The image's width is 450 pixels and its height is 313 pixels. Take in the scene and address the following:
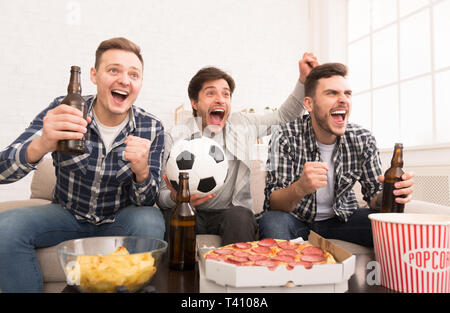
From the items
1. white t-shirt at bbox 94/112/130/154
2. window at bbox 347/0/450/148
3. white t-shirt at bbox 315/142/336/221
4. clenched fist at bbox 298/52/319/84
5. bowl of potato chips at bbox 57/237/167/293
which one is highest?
window at bbox 347/0/450/148

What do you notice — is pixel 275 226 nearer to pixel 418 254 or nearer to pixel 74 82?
pixel 418 254

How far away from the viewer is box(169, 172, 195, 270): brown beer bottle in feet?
2.81

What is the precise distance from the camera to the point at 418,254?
70 cm

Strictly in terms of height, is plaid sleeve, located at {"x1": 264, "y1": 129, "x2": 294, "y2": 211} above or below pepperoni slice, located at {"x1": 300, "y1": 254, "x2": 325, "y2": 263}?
above

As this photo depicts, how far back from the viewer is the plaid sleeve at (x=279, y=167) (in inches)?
59.5

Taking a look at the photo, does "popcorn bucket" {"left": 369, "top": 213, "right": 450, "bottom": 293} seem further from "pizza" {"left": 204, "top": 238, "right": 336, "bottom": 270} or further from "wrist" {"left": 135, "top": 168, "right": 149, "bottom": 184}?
"wrist" {"left": 135, "top": 168, "right": 149, "bottom": 184}

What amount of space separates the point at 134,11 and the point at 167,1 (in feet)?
1.46

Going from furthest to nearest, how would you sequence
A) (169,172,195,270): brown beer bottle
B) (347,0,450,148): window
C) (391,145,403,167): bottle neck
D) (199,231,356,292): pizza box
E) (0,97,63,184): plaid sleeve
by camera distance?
(347,0,450,148): window, (391,145,403,167): bottle neck, (0,97,63,184): plaid sleeve, (169,172,195,270): brown beer bottle, (199,231,356,292): pizza box

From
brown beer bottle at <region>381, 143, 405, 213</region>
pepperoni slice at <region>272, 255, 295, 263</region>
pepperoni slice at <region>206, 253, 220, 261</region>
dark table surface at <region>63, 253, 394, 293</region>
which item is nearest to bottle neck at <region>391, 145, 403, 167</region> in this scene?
brown beer bottle at <region>381, 143, 405, 213</region>

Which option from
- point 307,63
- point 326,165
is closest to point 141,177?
point 326,165

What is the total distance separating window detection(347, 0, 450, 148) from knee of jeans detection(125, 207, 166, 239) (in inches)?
109

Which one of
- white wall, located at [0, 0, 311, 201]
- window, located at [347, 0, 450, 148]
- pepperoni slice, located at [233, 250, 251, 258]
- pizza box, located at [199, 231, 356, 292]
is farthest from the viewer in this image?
white wall, located at [0, 0, 311, 201]

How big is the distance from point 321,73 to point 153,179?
0.97 m
